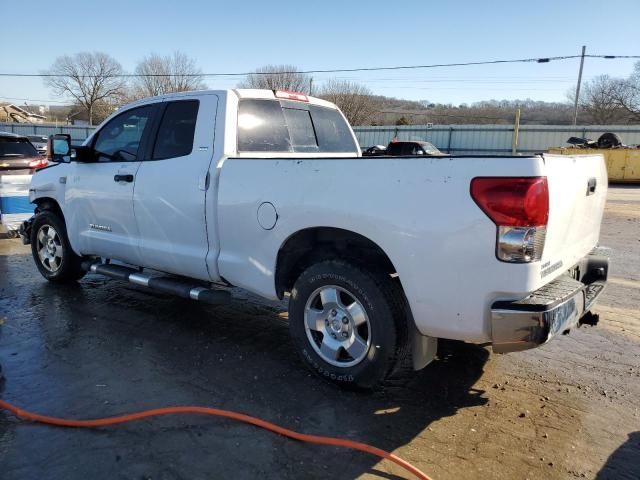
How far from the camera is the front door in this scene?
4848 mm

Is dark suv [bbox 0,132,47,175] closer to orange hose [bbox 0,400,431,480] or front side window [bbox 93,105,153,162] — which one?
front side window [bbox 93,105,153,162]

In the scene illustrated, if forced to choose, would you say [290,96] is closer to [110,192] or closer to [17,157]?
[110,192]

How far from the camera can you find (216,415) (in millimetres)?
3143

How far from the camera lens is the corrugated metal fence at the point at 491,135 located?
1286 inches

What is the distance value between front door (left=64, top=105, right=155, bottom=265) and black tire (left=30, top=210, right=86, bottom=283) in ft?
1.04

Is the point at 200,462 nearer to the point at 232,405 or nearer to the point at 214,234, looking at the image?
the point at 232,405


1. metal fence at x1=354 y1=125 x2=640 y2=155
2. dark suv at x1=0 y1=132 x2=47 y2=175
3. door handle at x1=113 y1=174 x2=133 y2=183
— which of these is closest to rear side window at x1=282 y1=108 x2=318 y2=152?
door handle at x1=113 y1=174 x2=133 y2=183

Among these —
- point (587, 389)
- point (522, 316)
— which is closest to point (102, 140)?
point (522, 316)

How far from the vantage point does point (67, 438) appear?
9.52 ft

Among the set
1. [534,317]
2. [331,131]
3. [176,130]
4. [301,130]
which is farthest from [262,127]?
[534,317]

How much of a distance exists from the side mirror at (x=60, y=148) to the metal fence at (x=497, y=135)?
90.6 ft

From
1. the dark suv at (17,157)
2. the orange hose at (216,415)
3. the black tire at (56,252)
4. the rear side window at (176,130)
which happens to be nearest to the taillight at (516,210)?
the orange hose at (216,415)

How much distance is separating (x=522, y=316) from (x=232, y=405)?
186cm

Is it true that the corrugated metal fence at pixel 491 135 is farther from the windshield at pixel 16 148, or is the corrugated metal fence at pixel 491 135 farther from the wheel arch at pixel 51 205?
the wheel arch at pixel 51 205
